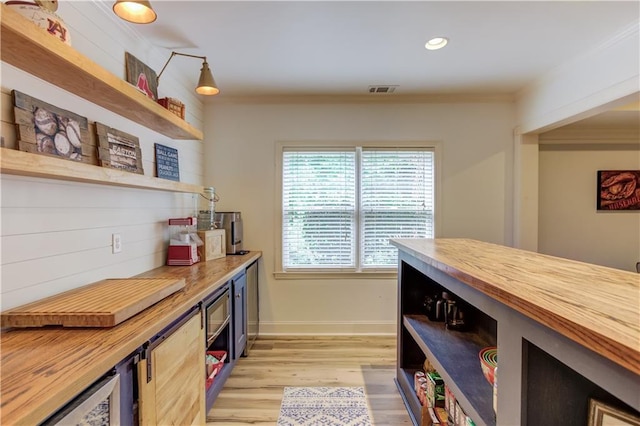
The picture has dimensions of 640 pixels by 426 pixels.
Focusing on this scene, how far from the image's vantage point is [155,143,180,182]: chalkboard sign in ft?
7.66

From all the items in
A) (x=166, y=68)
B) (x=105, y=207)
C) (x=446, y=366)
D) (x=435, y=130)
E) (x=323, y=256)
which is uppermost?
(x=166, y=68)

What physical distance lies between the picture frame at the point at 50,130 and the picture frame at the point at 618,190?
202 inches

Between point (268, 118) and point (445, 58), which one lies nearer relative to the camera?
point (445, 58)

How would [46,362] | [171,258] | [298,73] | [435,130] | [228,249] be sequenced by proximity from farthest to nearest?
A: [435,130] < [228,249] < [298,73] < [171,258] < [46,362]

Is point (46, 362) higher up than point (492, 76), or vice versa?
point (492, 76)

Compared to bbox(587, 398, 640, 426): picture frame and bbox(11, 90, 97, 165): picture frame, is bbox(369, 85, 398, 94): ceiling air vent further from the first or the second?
bbox(587, 398, 640, 426): picture frame

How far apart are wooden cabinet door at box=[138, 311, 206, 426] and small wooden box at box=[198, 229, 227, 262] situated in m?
1.03

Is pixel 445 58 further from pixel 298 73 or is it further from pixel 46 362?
pixel 46 362

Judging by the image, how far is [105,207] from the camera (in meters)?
1.75

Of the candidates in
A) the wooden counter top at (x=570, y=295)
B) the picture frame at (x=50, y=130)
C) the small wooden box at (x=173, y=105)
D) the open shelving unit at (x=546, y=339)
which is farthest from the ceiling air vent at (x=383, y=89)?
the picture frame at (x=50, y=130)

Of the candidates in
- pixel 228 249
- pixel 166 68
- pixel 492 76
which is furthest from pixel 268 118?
pixel 492 76

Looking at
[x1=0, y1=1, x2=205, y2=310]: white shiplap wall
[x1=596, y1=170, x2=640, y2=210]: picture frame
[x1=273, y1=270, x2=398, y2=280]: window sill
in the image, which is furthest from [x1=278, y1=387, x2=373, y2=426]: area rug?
[x1=596, y1=170, x2=640, y2=210]: picture frame

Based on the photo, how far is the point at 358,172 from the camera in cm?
329

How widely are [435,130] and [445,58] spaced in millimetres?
939
